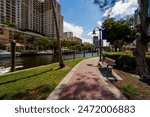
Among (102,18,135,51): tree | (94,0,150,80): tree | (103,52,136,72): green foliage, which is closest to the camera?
(94,0,150,80): tree

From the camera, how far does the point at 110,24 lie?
3650 cm

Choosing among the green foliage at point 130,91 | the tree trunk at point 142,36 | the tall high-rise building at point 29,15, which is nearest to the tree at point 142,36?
the tree trunk at point 142,36

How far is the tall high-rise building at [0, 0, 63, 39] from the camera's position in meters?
123

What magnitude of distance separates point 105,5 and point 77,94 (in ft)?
22.7

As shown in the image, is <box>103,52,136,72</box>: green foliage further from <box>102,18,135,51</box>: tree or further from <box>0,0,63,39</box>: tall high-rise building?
Result: <box>0,0,63,39</box>: tall high-rise building

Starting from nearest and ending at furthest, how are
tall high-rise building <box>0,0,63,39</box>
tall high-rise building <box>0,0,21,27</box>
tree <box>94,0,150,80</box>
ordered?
tree <box>94,0,150,80</box>, tall high-rise building <box>0,0,21,27</box>, tall high-rise building <box>0,0,63,39</box>

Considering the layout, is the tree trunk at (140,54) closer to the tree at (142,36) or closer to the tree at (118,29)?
the tree at (142,36)

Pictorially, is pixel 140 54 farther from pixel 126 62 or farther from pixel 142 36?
pixel 126 62

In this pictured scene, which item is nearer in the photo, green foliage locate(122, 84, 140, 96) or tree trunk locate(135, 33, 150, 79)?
green foliage locate(122, 84, 140, 96)

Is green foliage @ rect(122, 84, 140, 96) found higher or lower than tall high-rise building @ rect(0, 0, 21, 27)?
lower

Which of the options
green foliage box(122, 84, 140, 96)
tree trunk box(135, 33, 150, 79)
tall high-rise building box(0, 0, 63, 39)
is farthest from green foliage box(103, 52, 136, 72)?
tall high-rise building box(0, 0, 63, 39)

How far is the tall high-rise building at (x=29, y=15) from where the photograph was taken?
403 feet

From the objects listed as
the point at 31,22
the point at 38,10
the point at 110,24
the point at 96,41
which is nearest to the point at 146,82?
the point at 96,41

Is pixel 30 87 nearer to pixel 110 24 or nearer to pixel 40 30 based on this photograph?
pixel 110 24
